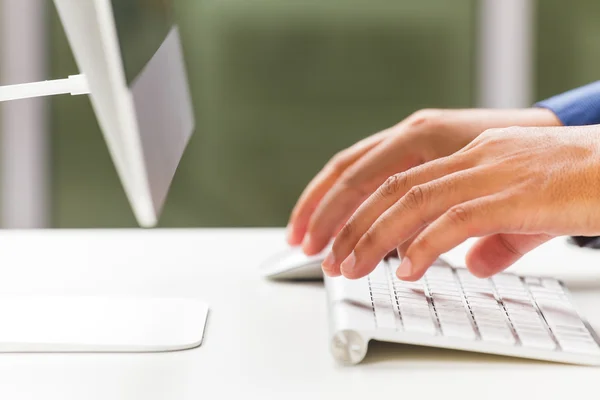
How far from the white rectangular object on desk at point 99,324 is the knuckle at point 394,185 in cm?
20

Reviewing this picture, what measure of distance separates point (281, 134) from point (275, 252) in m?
1.55

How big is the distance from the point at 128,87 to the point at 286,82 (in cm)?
196

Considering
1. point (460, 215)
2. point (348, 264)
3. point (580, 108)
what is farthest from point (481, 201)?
point (580, 108)

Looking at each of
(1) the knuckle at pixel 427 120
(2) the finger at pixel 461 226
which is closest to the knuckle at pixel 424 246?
(2) the finger at pixel 461 226

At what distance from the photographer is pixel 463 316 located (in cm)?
69

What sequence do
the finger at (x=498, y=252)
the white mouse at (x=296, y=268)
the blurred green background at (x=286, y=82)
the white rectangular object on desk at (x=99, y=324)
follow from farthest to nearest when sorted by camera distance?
the blurred green background at (x=286, y=82) < the white mouse at (x=296, y=268) < the finger at (x=498, y=252) < the white rectangular object on desk at (x=99, y=324)

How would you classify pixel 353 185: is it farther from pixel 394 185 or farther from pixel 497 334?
pixel 497 334

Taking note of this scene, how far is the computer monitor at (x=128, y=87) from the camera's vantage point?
1.86 ft

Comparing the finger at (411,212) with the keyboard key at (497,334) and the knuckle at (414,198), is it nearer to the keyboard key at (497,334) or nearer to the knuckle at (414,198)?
the knuckle at (414,198)

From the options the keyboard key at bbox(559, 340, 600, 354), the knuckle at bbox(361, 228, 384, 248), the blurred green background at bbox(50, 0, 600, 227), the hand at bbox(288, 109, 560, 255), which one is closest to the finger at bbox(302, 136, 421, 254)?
the hand at bbox(288, 109, 560, 255)

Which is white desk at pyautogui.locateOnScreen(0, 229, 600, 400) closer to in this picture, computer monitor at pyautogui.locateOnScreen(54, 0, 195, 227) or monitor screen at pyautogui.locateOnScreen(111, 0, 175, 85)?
computer monitor at pyautogui.locateOnScreen(54, 0, 195, 227)

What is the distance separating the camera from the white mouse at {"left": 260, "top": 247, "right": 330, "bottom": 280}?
88cm

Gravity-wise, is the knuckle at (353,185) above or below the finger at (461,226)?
below

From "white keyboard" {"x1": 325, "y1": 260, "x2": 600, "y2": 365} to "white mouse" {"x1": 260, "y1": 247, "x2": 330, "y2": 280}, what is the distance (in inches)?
3.2
